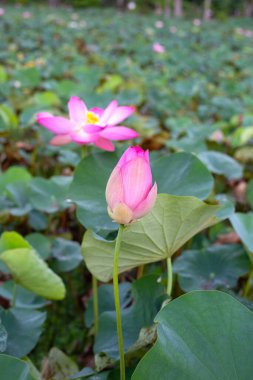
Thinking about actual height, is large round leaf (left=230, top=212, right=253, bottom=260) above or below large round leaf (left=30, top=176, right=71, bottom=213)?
above

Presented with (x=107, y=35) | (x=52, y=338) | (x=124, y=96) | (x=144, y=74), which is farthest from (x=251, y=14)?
(x=52, y=338)

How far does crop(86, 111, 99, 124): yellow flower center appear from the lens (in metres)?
0.80

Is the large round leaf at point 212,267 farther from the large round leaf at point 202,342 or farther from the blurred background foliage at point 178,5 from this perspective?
the blurred background foliage at point 178,5

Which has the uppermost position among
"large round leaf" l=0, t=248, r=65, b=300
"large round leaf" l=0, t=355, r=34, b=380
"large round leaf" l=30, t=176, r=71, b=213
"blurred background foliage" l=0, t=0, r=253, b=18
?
"large round leaf" l=0, t=355, r=34, b=380

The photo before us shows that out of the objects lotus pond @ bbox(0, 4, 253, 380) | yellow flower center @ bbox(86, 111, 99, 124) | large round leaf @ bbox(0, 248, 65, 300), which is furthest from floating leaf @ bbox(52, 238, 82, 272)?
yellow flower center @ bbox(86, 111, 99, 124)

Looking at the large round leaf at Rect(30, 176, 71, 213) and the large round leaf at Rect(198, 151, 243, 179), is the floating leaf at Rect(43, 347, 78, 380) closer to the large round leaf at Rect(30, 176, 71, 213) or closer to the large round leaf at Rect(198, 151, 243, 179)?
the large round leaf at Rect(30, 176, 71, 213)

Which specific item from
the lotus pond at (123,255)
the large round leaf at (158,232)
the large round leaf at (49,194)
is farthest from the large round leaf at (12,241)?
the large round leaf at (49,194)

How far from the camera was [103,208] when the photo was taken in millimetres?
699

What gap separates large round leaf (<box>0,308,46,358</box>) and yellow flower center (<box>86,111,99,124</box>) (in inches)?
12.6

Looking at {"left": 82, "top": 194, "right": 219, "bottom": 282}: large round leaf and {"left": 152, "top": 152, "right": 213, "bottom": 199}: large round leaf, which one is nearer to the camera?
{"left": 82, "top": 194, "right": 219, "bottom": 282}: large round leaf

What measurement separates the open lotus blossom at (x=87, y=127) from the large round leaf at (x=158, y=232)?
212 millimetres

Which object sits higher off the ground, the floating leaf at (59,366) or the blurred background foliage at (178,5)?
the floating leaf at (59,366)

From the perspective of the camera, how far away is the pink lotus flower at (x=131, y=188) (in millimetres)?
478

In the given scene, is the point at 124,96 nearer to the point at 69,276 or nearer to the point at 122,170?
the point at 69,276
